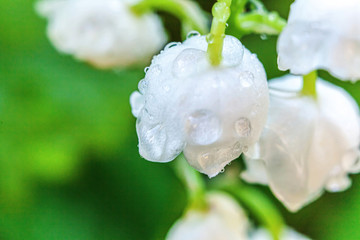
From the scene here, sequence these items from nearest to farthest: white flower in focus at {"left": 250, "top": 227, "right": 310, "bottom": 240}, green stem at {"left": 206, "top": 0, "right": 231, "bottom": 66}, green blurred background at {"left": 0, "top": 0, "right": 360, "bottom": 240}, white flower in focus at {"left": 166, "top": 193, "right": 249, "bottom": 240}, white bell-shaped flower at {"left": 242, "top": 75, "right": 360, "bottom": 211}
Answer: green stem at {"left": 206, "top": 0, "right": 231, "bottom": 66}, white bell-shaped flower at {"left": 242, "top": 75, "right": 360, "bottom": 211}, white flower in focus at {"left": 166, "top": 193, "right": 249, "bottom": 240}, white flower in focus at {"left": 250, "top": 227, "right": 310, "bottom": 240}, green blurred background at {"left": 0, "top": 0, "right": 360, "bottom": 240}

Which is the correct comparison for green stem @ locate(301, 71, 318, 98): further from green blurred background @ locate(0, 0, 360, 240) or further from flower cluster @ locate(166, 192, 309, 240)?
green blurred background @ locate(0, 0, 360, 240)

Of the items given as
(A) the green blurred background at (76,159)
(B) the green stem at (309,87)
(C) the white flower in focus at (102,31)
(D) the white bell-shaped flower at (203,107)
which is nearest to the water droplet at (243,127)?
(D) the white bell-shaped flower at (203,107)

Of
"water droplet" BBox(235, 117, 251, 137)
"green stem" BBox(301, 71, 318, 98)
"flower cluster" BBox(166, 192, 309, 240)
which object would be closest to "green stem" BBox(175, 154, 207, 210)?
"flower cluster" BBox(166, 192, 309, 240)

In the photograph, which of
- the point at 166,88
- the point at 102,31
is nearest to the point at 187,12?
the point at 102,31

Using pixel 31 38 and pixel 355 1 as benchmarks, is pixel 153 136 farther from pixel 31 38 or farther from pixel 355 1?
pixel 31 38

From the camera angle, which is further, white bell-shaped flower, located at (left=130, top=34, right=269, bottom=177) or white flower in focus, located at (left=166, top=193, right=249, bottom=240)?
white flower in focus, located at (left=166, top=193, right=249, bottom=240)
